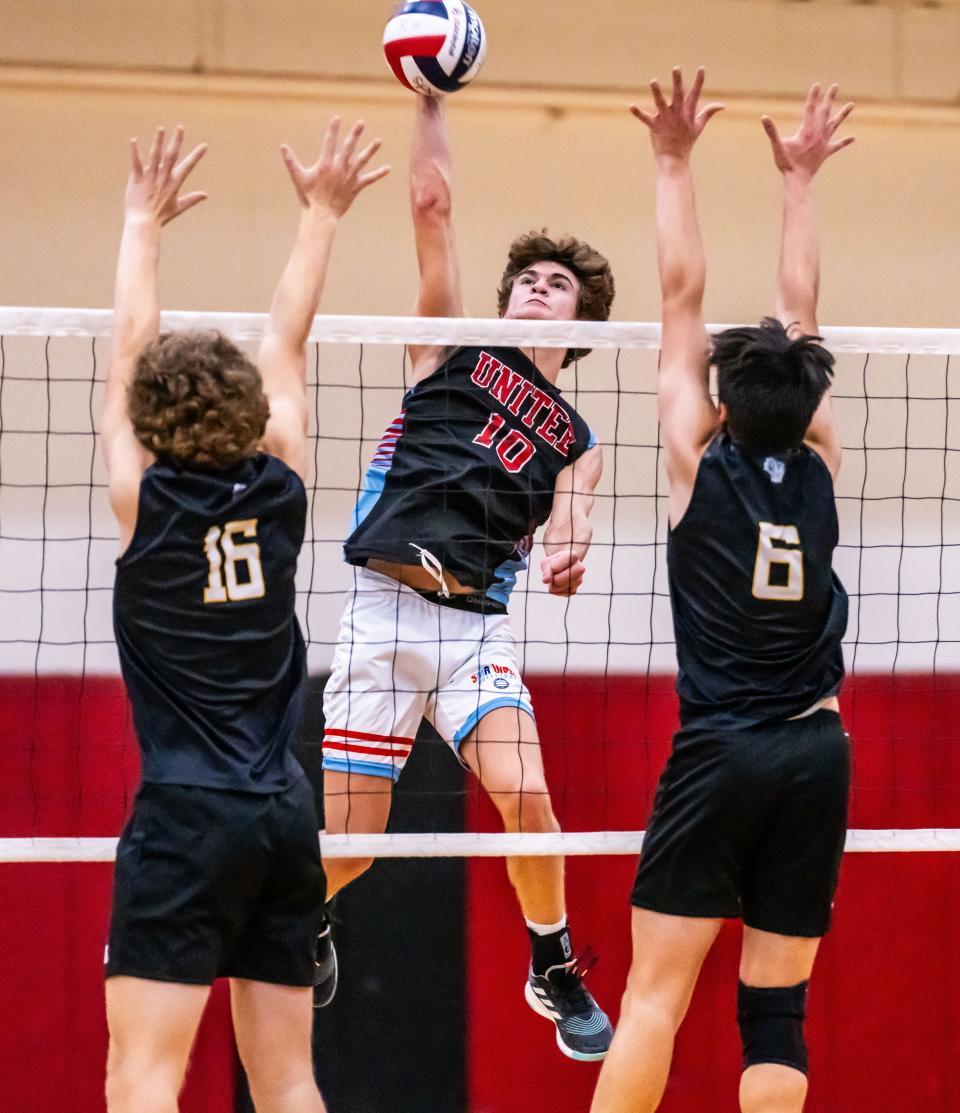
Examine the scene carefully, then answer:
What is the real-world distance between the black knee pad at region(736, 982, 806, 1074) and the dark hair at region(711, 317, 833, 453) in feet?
4.30

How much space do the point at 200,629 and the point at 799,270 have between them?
181 cm

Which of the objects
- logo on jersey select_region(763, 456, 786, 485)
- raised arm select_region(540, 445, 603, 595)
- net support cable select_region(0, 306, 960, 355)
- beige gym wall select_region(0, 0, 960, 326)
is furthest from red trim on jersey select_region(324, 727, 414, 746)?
beige gym wall select_region(0, 0, 960, 326)

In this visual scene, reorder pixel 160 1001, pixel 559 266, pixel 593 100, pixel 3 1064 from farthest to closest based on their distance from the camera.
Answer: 1. pixel 593 100
2. pixel 3 1064
3. pixel 559 266
4. pixel 160 1001

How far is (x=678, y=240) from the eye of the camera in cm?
381

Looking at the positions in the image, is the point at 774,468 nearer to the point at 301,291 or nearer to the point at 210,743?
the point at 301,291

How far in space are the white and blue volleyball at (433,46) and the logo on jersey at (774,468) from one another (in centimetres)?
153

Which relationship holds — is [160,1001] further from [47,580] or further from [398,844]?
[47,580]

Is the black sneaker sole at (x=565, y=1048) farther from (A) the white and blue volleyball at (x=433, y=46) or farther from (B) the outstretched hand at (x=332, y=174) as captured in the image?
(A) the white and blue volleyball at (x=433, y=46)

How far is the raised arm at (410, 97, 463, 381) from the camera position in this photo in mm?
4348

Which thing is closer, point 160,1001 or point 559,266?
point 160,1001

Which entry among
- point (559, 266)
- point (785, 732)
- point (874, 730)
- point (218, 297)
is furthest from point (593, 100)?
point (785, 732)

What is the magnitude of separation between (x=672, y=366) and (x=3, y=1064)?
3.65 m

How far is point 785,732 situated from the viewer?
3611 mm

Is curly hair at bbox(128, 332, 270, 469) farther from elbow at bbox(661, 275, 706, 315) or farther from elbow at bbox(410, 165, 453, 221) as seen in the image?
elbow at bbox(410, 165, 453, 221)
